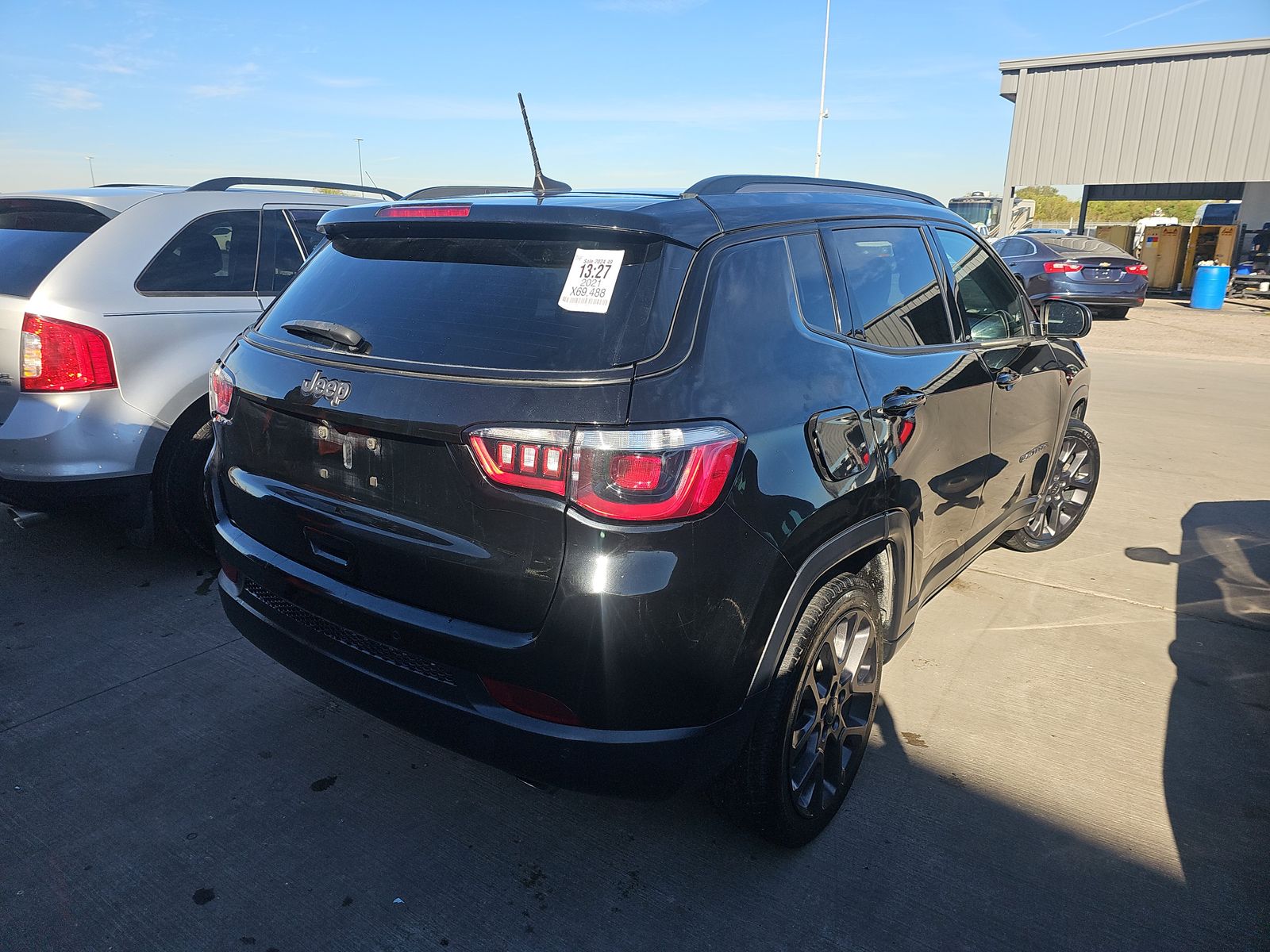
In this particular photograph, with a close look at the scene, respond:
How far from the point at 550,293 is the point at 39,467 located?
2769 mm

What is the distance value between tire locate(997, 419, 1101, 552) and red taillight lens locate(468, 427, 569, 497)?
3.55m

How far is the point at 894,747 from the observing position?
2.95m

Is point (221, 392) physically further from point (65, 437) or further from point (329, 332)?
point (65, 437)

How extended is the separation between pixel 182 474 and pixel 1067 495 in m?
4.51

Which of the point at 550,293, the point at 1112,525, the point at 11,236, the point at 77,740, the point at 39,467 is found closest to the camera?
the point at 550,293

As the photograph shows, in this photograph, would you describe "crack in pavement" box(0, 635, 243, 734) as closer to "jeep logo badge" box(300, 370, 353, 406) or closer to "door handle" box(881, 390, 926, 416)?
"jeep logo badge" box(300, 370, 353, 406)

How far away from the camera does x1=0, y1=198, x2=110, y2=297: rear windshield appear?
3.90m

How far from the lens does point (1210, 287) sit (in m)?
19.6

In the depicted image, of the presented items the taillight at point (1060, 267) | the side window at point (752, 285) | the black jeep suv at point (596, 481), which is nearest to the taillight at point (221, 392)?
the black jeep suv at point (596, 481)

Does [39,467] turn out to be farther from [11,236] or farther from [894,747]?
[894,747]

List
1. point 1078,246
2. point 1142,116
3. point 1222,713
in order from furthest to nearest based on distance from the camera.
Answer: point 1142,116
point 1078,246
point 1222,713

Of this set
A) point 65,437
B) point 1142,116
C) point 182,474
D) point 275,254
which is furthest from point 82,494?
point 1142,116

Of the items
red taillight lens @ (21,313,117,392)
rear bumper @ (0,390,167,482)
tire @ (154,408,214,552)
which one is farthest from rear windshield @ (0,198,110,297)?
tire @ (154,408,214,552)

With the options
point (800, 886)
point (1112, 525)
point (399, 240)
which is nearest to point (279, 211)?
point (399, 240)
